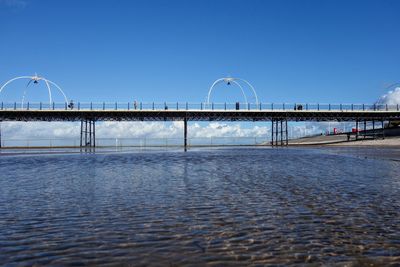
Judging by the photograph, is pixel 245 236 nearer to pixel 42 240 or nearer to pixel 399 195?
pixel 42 240

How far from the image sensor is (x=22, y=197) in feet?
32.2

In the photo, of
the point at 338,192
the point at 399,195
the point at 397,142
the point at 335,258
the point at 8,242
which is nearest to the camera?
the point at 335,258

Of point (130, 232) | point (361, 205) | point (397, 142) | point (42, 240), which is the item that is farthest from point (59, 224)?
point (397, 142)

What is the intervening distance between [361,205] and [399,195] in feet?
6.48

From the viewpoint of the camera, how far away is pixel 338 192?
1021 cm

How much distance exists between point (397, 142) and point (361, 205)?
2191 inches

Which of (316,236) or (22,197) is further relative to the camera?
(22,197)

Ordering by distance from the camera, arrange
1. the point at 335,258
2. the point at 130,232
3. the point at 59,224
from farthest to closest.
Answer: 1. the point at 59,224
2. the point at 130,232
3. the point at 335,258

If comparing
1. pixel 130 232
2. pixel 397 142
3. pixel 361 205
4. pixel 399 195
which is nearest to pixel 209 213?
pixel 130 232

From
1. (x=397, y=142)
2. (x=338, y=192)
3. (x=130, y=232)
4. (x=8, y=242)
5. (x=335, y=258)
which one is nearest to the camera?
(x=335, y=258)

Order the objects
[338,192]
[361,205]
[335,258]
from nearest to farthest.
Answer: [335,258] → [361,205] → [338,192]

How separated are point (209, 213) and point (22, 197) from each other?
5.25 meters

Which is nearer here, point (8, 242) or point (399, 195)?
point (8, 242)

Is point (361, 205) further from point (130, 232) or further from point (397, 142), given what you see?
point (397, 142)
